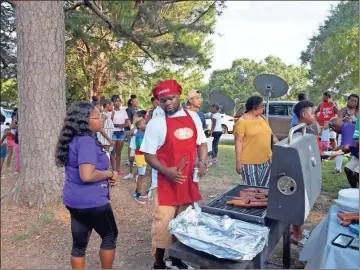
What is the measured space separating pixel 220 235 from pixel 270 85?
5.22m

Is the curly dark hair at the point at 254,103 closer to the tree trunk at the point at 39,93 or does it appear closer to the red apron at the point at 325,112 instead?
the tree trunk at the point at 39,93

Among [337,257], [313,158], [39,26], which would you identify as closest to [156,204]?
[313,158]

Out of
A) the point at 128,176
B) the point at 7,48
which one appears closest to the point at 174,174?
the point at 128,176

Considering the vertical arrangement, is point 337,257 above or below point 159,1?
below

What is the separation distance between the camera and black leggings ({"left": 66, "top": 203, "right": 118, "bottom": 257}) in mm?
2717

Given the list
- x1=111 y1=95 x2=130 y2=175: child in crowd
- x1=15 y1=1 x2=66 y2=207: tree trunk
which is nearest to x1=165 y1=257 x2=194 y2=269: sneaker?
x1=15 y1=1 x2=66 y2=207: tree trunk

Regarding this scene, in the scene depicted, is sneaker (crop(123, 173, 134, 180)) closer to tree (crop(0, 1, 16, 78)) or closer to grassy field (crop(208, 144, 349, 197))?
grassy field (crop(208, 144, 349, 197))

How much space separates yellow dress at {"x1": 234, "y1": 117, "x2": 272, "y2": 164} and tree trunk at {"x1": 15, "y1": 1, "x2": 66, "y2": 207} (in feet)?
8.49

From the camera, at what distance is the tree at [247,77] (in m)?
32.3

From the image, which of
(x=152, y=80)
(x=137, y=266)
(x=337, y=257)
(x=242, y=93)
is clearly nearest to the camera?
(x=337, y=257)

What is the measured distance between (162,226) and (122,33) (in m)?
6.73

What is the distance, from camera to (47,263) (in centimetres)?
361

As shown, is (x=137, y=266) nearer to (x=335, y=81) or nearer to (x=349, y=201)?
(x=349, y=201)

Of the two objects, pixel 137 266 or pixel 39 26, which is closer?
pixel 137 266
